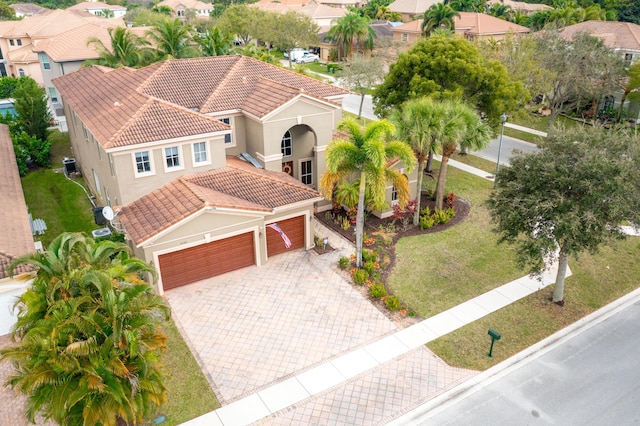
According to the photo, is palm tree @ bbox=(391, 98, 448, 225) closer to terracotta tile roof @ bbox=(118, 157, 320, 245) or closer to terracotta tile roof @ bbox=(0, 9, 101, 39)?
terracotta tile roof @ bbox=(118, 157, 320, 245)

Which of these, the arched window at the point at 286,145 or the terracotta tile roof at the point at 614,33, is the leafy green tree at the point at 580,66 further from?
the arched window at the point at 286,145

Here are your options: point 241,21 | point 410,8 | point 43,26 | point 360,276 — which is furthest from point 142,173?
point 410,8

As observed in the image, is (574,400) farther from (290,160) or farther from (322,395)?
(290,160)

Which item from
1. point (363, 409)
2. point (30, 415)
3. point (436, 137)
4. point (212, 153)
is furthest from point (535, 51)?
point (30, 415)

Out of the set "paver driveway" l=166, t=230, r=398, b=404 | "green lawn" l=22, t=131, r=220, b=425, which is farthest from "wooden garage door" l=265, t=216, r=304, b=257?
"green lawn" l=22, t=131, r=220, b=425

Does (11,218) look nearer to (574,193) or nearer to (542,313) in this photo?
(542,313)

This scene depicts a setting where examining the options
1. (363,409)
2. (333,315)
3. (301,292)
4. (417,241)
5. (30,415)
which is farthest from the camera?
(417,241)
